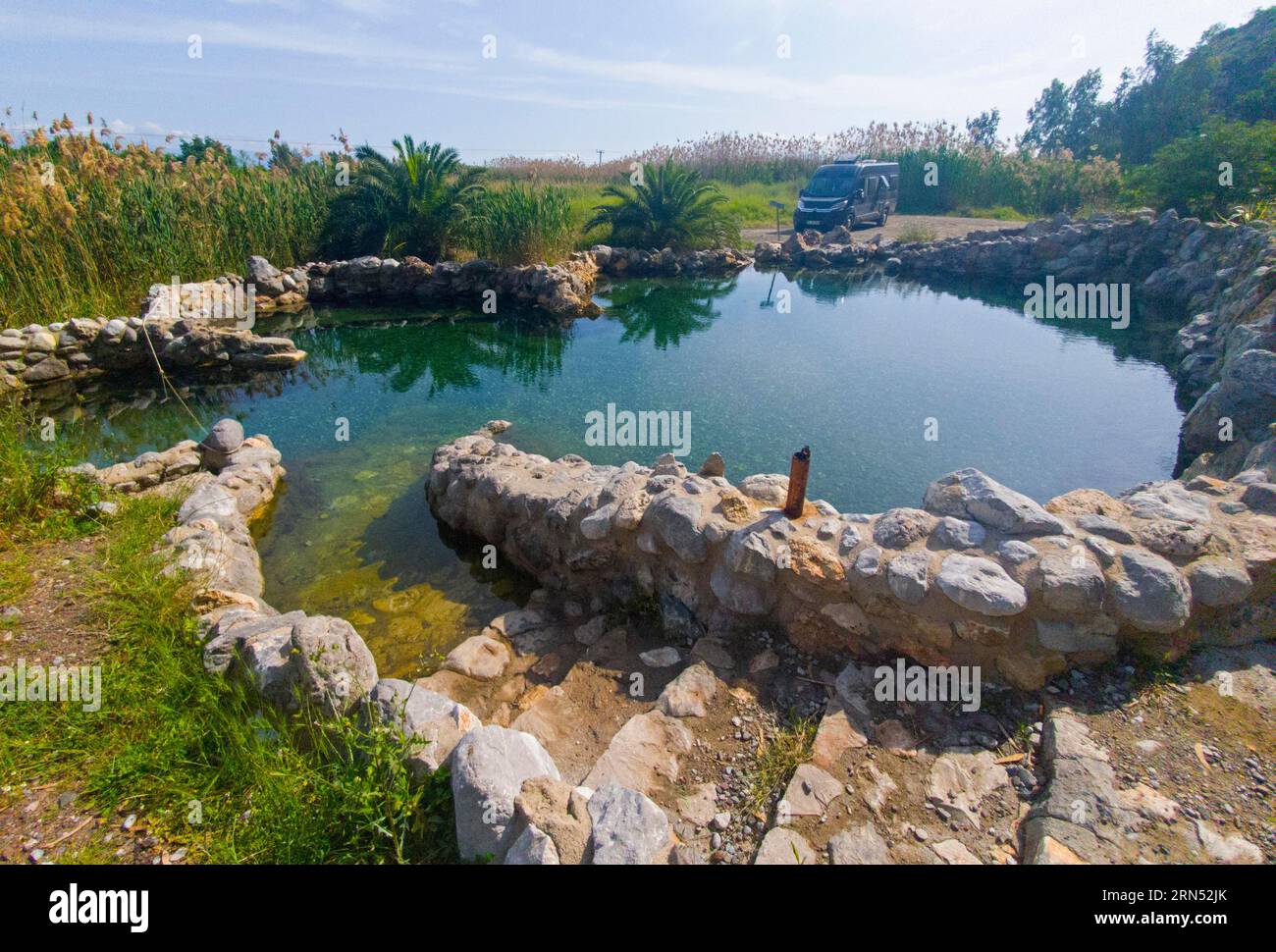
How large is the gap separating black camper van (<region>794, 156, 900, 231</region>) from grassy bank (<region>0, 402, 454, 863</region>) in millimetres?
20803

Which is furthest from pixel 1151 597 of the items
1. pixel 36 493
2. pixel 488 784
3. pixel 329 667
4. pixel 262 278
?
pixel 262 278

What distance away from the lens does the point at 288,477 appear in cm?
683

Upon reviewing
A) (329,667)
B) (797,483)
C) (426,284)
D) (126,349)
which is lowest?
(329,667)

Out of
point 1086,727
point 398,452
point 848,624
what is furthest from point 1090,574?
point 398,452

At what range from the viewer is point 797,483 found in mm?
3871

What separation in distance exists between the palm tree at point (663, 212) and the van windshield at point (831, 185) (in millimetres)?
4557

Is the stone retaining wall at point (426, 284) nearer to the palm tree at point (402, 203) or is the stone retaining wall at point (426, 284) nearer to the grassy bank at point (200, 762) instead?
the palm tree at point (402, 203)

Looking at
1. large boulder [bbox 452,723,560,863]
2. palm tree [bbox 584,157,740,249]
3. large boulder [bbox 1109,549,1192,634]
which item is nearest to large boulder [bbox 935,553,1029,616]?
large boulder [bbox 1109,549,1192,634]

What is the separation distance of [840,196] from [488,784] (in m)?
22.0

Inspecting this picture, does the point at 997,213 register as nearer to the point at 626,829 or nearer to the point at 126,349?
the point at 126,349

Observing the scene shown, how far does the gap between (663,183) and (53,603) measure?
17087 mm

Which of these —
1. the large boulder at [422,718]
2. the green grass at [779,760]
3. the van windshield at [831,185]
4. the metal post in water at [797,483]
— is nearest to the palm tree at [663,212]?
the van windshield at [831,185]

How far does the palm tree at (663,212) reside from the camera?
17.5m
